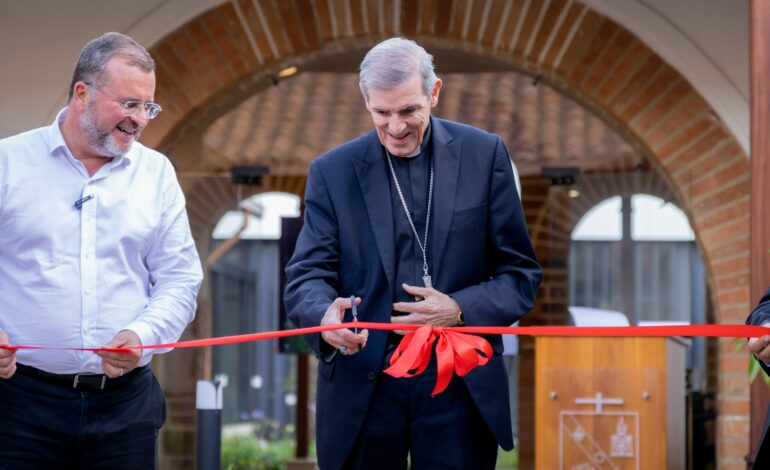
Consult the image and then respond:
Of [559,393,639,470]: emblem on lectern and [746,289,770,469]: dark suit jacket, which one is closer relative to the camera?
[746,289,770,469]: dark suit jacket

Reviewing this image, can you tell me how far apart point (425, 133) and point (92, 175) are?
35.7 inches

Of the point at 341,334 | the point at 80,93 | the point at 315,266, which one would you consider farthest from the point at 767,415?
the point at 80,93

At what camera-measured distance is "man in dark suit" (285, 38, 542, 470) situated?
10.7ft

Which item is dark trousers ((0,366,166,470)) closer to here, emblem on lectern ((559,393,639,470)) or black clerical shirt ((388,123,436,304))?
black clerical shirt ((388,123,436,304))

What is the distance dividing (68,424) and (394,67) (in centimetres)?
123

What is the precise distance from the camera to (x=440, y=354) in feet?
10.4

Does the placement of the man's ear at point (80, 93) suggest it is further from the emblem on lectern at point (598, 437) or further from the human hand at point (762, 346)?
the emblem on lectern at point (598, 437)

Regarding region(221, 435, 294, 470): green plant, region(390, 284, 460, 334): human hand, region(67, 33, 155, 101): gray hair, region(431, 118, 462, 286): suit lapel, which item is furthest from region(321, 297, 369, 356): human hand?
region(221, 435, 294, 470): green plant

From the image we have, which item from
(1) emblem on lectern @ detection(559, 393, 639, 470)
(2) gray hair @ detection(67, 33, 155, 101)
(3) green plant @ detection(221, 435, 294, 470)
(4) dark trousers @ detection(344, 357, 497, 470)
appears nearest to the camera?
(4) dark trousers @ detection(344, 357, 497, 470)

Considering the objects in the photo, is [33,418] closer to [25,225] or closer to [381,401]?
[25,225]

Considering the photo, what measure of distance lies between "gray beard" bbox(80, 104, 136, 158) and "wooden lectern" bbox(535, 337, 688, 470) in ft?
10.4

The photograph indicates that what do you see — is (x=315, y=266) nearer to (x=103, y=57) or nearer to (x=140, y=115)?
(x=140, y=115)

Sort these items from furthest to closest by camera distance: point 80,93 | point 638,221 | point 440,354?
1. point 638,221
2. point 80,93
3. point 440,354

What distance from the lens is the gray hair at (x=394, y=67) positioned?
10.7 feet
